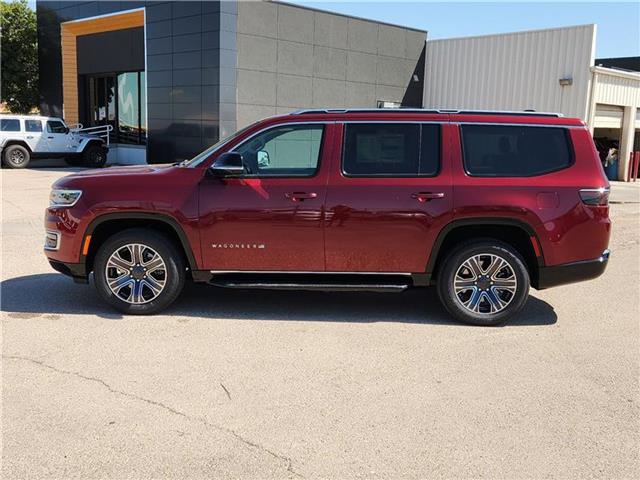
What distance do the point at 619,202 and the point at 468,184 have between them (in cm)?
1391

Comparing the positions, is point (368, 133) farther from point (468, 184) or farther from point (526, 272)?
point (526, 272)

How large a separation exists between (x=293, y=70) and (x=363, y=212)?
16708 mm

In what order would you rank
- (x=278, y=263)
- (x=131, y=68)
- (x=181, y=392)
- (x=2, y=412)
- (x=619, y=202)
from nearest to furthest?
(x=2, y=412), (x=181, y=392), (x=278, y=263), (x=619, y=202), (x=131, y=68)

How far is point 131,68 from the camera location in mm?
24641

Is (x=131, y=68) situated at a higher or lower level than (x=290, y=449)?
higher

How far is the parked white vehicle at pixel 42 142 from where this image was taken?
22.1m

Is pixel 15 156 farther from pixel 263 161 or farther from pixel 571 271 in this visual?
pixel 571 271

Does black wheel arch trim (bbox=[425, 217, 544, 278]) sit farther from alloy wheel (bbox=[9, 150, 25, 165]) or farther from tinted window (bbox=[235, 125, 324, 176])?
alloy wheel (bbox=[9, 150, 25, 165])

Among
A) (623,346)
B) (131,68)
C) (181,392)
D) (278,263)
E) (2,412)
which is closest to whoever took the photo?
(2,412)

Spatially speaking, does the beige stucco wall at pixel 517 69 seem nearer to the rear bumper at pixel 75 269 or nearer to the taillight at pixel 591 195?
the taillight at pixel 591 195

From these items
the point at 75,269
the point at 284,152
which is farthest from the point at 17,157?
the point at 284,152

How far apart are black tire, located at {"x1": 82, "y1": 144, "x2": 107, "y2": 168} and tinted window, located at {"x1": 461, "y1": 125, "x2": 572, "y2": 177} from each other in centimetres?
2092

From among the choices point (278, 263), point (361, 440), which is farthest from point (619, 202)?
point (361, 440)

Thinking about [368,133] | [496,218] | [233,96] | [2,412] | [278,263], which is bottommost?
[2,412]
